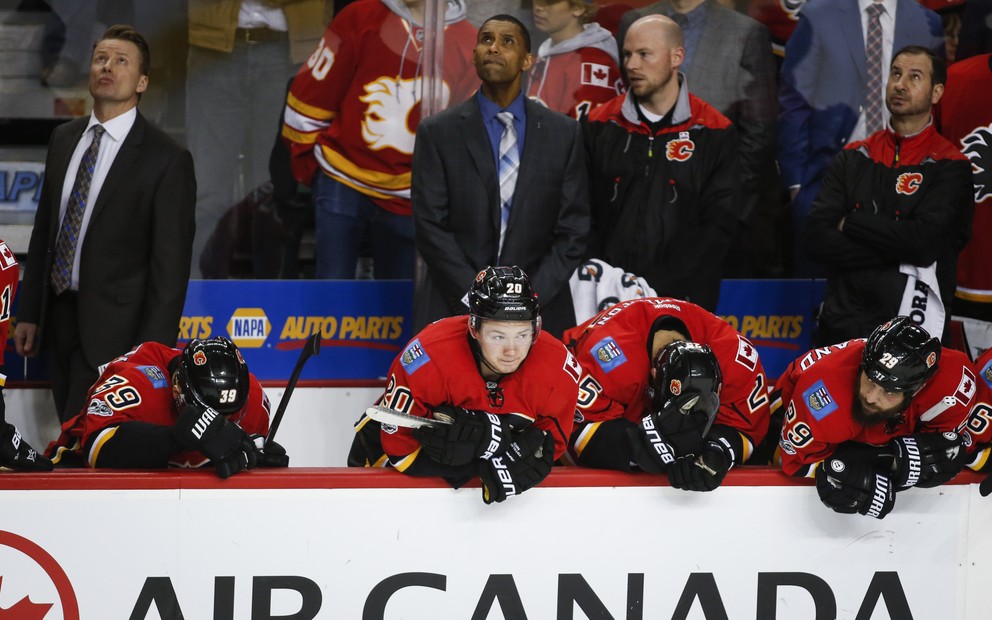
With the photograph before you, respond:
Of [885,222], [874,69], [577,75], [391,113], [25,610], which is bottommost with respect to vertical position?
[25,610]

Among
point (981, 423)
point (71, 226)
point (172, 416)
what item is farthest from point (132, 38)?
point (981, 423)

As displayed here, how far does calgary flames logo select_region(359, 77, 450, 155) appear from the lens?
4910 millimetres

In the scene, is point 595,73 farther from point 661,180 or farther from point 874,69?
point 874,69

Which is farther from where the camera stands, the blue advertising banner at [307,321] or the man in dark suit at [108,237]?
the blue advertising banner at [307,321]

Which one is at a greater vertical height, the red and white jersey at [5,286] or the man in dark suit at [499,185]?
the man in dark suit at [499,185]

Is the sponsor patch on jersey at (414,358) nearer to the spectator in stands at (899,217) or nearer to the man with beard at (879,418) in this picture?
the man with beard at (879,418)

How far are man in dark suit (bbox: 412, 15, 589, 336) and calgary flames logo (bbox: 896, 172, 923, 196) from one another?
1123 mm

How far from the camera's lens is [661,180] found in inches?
172

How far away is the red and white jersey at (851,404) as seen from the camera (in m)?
3.26

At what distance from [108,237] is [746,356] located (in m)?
2.14

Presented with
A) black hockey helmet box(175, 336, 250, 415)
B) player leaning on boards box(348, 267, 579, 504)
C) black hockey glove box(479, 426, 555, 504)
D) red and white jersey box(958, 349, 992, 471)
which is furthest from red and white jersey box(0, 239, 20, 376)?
red and white jersey box(958, 349, 992, 471)

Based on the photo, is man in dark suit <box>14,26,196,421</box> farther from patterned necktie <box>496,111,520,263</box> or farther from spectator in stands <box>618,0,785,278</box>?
spectator in stands <box>618,0,785,278</box>

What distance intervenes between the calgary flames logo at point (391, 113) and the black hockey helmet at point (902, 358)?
2.34 metres

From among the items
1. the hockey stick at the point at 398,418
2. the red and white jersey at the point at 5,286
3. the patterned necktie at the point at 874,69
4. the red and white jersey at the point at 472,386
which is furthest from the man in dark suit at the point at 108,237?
the patterned necktie at the point at 874,69
